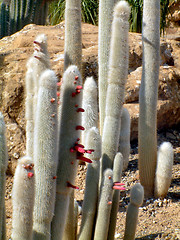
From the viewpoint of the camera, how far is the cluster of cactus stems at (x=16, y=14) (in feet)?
25.2

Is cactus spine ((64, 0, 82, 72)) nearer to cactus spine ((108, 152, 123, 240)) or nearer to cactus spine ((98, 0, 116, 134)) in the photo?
cactus spine ((98, 0, 116, 134))

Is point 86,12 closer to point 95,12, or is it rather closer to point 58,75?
point 95,12

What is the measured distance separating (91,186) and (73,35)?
1.03 m

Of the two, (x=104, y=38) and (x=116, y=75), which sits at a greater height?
(x=104, y=38)

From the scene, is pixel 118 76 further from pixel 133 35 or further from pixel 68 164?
pixel 133 35

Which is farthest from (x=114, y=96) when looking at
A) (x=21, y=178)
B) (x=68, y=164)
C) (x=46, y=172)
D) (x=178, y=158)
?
(x=178, y=158)

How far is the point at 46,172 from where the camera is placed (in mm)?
1947

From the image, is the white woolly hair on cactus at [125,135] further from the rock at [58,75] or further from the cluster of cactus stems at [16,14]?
the cluster of cactus stems at [16,14]

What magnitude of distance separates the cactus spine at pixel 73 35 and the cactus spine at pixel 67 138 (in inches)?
17.5

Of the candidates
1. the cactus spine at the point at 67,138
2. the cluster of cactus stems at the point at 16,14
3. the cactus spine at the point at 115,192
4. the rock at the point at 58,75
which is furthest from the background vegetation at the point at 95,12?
the cactus spine at the point at 67,138

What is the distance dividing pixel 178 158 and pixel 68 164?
2826 mm

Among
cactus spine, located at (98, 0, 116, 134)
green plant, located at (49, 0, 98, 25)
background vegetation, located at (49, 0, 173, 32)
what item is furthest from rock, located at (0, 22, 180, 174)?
green plant, located at (49, 0, 98, 25)

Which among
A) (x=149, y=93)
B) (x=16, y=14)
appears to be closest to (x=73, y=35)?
(x=149, y=93)

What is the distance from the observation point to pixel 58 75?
14.1 feet
